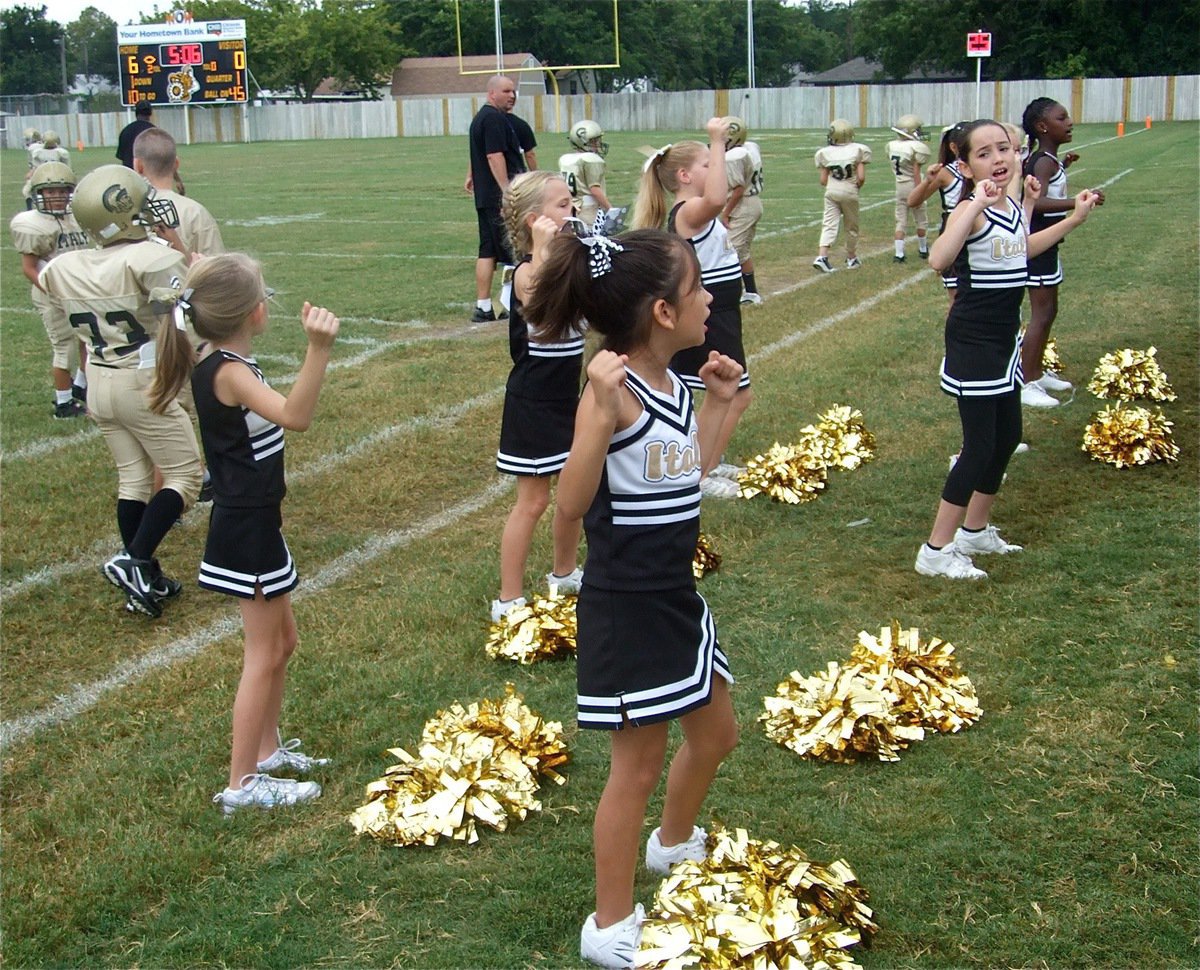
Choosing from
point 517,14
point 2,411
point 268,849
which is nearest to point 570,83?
point 517,14

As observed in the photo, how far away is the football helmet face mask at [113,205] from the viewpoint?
495 cm

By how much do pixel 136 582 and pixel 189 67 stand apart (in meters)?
51.9

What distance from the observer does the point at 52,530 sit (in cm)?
602

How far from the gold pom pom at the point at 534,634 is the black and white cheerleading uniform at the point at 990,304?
1.85m

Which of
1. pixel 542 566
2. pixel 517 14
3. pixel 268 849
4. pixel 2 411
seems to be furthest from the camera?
pixel 517 14

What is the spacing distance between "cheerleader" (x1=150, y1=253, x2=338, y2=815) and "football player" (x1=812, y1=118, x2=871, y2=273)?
1051 cm

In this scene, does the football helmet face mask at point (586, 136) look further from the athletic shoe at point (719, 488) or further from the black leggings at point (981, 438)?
the black leggings at point (981, 438)

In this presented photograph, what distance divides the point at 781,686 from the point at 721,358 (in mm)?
1480

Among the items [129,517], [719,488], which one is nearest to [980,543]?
[719,488]

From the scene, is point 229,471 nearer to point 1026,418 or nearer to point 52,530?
point 52,530

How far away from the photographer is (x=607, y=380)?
2467mm

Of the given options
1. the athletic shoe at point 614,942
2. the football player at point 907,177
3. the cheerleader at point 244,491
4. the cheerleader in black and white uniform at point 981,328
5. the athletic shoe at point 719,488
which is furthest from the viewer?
the football player at point 907,177

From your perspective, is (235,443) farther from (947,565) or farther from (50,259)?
(50,259)

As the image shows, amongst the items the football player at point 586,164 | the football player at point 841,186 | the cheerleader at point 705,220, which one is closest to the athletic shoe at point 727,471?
the cheerleader at point 705,220
